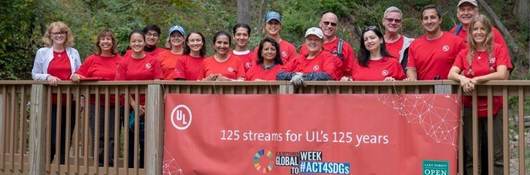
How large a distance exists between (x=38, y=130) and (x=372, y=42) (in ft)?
12.6

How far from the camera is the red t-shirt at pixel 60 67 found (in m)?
8.34

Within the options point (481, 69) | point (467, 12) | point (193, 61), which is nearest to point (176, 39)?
point (193, 61)

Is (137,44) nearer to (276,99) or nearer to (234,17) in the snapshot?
(276,99)

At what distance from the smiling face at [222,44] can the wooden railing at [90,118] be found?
624mm

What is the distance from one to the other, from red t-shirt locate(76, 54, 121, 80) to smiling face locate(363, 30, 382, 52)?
2900mm

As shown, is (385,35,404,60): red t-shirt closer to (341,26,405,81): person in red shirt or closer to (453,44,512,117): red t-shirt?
(341,26,405,81): person in red shirt

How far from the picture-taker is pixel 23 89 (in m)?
8.29

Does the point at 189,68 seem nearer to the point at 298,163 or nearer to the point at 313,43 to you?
the point at 313,43

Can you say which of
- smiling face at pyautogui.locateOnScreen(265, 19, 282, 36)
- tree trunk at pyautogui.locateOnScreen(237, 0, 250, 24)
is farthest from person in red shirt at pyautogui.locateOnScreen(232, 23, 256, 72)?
tree trunk at pyautogui.locateOnScreen(237, 0, 250, 24)

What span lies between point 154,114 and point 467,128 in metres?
3.03

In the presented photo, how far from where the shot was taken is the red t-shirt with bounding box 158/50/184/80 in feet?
26.1

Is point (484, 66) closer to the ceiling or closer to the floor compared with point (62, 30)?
closer to the floor

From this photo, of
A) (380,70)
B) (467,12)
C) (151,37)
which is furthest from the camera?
(151,37)

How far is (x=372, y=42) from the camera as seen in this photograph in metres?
6.66
